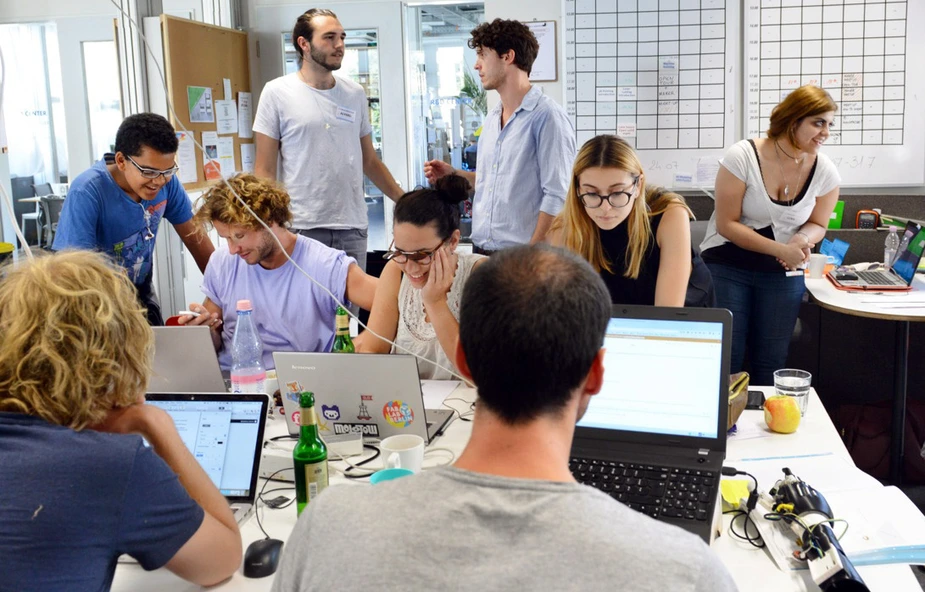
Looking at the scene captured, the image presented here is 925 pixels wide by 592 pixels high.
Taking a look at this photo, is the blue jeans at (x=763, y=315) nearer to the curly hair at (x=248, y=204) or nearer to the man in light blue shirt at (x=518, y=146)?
the man in light blue shirt at (x=518, y=146)

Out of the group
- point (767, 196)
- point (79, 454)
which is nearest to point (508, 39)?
point (767, 196)

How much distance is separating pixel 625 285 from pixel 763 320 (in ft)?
3.88

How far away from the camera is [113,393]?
127 cm

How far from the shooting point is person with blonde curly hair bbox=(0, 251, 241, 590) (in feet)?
3.69

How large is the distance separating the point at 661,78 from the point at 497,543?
13.8 ft

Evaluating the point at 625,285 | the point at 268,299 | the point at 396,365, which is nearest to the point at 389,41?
the point at 268,299

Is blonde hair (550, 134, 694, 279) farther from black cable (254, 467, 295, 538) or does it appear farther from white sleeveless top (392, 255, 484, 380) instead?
black cable (254, 467, 295, 538)

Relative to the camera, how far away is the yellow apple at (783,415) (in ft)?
6.15

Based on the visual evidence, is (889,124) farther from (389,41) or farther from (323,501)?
(323,501)

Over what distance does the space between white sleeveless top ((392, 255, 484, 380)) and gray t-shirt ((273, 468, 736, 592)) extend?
5.17 ft

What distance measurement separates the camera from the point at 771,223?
11.0 ft

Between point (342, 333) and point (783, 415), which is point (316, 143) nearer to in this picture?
point (342, 333)

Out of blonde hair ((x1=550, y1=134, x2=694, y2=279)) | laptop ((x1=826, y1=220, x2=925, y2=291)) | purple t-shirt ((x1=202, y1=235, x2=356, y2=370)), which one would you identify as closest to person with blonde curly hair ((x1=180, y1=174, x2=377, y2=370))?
purple t-shirt ((x1=202, y1=235, x2=356, y2=370))


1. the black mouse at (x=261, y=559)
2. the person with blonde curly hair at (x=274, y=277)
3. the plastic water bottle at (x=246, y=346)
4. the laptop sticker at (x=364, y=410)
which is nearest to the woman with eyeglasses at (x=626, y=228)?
the person with blonde curly hair at (x=274, y=277)
